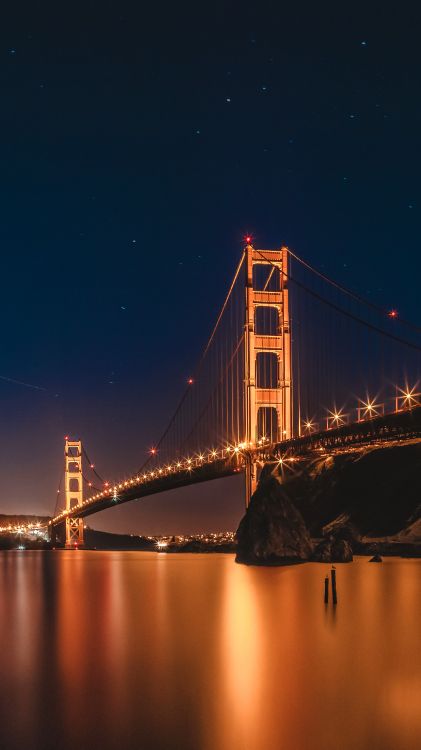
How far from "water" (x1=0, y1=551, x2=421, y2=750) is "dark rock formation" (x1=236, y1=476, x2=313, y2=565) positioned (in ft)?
56.3

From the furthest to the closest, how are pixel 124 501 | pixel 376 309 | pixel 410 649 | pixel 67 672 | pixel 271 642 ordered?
pixel 124 501, pixel 376 309, pixel 271 642, pixel 410 649, pixel 67 672

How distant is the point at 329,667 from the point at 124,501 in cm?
6227

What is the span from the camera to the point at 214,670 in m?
17.3

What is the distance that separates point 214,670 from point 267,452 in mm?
37463

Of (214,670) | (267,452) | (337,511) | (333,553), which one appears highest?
(267,452)

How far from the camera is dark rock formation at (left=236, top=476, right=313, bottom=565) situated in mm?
52281

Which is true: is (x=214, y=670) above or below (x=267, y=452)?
below

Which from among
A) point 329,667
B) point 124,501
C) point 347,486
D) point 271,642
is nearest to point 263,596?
point 271,642

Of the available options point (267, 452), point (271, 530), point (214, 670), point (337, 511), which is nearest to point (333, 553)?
point (271, 530)

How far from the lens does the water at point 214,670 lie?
1221 cm

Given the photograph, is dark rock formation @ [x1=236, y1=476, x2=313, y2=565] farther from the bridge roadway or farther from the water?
the water

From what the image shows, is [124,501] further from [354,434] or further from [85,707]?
[85,707]

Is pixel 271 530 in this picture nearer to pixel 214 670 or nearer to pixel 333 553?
pixel 333 553

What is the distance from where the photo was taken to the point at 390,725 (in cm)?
1235
